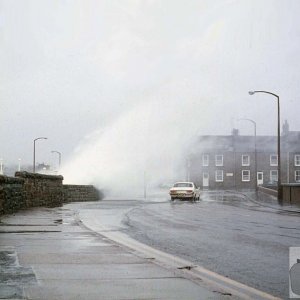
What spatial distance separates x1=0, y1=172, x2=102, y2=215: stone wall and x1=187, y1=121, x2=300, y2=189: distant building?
54428 millimetres

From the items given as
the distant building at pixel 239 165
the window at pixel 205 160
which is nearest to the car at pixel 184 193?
the distant building at pixel 239 165

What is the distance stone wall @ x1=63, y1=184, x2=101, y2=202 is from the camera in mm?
35606

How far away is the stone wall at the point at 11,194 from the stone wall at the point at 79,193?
12.6m

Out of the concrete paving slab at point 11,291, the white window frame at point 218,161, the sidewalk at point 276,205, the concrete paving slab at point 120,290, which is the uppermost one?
the white window frame at point 218,161

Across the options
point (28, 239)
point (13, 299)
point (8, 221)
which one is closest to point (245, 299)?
point (13, 299)

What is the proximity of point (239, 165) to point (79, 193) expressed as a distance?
56.5 m

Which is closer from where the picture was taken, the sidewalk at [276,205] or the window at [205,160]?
the sidewalk at [276,205]

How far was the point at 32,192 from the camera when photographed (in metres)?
24.7

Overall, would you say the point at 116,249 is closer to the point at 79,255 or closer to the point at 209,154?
the point at 79,255

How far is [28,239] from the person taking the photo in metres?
11.8

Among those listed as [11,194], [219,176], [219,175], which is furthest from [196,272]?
[219,175]

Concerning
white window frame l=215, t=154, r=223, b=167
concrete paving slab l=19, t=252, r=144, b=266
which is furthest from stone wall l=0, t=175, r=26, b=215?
white window frame l=215, t=154, r=223, b=167

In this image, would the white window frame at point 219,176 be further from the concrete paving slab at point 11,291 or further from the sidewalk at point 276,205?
the concrete paving slab at point 11,291

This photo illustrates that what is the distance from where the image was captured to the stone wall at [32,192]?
19.2 m
